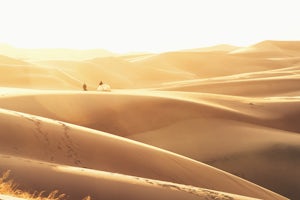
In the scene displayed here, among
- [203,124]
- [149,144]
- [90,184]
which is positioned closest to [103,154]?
[90,184]

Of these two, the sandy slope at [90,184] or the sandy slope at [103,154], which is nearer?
the sandy slope at [90,184]

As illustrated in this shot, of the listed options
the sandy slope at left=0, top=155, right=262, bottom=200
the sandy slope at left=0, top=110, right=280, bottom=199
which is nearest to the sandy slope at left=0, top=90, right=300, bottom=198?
the sandy slope at left=0, top=110, right=280, bottom=199

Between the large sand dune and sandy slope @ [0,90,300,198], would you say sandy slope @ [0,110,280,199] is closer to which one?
the large sand dune

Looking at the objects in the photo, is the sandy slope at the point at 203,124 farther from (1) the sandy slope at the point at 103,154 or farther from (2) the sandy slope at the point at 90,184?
(2) the sandy slope at the point at 90,184

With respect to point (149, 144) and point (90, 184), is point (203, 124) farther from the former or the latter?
point (90, 184)

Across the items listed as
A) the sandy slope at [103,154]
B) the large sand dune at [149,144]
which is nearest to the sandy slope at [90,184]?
the large sand dune at [149,144]

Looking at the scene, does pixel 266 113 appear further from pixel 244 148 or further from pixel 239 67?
pixel 239 67

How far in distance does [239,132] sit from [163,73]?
45.6 meters

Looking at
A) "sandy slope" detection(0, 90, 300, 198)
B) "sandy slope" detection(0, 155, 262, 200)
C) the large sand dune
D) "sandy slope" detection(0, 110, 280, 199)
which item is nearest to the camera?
"sandy slope" detection(0, 155, 262, 200)

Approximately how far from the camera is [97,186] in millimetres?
6219

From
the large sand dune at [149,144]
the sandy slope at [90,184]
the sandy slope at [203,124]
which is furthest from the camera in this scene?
the sandy slope at [203,124]

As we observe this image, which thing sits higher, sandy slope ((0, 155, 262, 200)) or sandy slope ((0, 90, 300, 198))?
sandy slope ((0, 155, 262, 200))

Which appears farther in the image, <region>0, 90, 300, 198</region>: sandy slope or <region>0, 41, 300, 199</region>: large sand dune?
<region>0, 90, 300, 198</region>: sandy slope

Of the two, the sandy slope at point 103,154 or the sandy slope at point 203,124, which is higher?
the sandy slope at point 103,154
